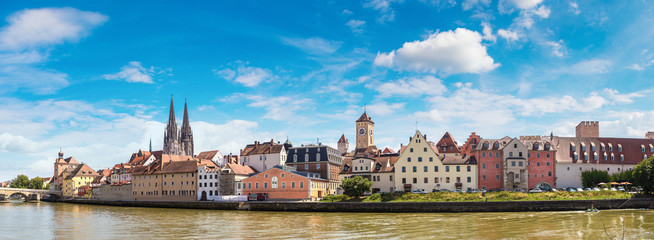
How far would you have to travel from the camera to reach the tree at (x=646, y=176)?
2362 inches

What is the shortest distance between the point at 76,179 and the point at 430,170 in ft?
332

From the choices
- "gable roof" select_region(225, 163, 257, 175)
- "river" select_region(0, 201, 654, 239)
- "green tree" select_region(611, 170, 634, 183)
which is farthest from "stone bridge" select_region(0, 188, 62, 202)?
"green tree" select_region(611, 170, 634, 183)

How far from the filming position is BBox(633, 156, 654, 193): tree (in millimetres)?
60000

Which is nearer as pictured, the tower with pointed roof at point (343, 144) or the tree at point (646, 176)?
the tree at point (646, 176)

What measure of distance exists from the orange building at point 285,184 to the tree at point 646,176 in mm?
41789

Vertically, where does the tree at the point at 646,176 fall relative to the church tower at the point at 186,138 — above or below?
below

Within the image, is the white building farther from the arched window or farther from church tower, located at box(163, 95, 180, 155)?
church tower, located at box(163, 95, 180, 155)

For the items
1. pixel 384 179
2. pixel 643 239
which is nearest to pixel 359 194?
pixel 384 179

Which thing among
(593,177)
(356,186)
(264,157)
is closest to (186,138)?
(264,157)

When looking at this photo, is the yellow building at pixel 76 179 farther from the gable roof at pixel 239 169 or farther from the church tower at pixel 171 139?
the gable roof at pixel 239 169

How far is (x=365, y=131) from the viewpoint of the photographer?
458ft

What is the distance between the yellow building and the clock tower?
71.4 meters

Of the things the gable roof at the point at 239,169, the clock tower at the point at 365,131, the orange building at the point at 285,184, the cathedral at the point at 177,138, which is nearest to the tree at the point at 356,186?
the orange building at the point at 285,184

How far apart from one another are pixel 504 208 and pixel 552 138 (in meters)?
28.7
